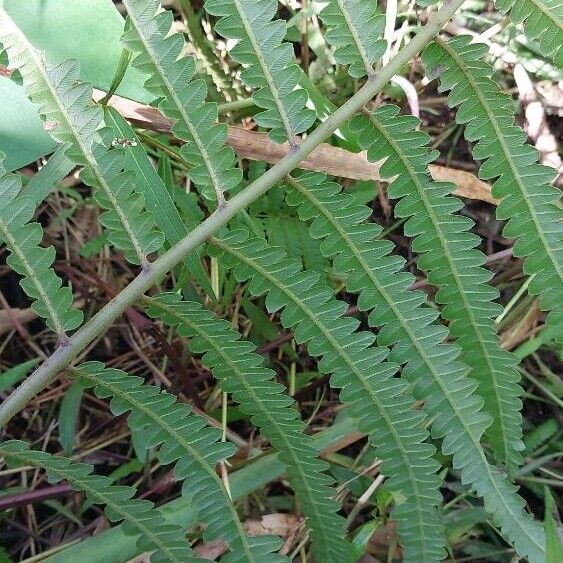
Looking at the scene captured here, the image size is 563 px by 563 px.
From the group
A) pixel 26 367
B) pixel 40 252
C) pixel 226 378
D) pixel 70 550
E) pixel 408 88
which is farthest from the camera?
pixel 408 88

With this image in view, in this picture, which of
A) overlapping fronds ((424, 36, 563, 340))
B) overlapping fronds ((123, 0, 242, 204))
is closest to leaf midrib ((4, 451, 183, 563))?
overlapping fronds ((123, 0, 242, 204))

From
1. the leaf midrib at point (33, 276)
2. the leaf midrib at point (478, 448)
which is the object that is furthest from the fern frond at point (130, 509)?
the leaf midrib at point (478, 448)

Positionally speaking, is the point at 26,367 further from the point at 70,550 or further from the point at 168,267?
the point at 168,267

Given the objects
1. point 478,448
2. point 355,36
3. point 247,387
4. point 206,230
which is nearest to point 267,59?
point 355,36

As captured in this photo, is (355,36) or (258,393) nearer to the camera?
(355,36)

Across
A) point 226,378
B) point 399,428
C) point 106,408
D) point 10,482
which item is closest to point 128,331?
point 106,408

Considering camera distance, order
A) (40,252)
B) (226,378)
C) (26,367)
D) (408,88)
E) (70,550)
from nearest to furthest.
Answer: (40,252) → (226,378) → (70,550) → (26,367) → (408,88)

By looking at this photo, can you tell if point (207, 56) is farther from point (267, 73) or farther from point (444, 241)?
point (444, 241)

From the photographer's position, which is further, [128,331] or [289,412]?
[128,331]
